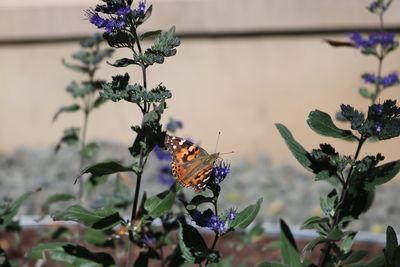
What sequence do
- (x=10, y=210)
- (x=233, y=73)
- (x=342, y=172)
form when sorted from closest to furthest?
(x=342, y=172), (x=10, y=210), (x=233, y=73)

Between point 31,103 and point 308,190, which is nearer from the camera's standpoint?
point 308,190

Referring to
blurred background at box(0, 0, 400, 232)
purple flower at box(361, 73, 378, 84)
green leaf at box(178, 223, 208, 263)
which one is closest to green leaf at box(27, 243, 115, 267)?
green leaf at box(178, 223, 208, 263)

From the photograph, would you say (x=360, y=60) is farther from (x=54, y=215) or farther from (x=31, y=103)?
(x=54, y=215)

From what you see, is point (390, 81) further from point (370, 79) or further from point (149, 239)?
point (149, 239)

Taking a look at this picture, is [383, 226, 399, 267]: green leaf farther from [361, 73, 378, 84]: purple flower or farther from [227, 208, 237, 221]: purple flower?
[361, 73, 378, 84]: purple flower

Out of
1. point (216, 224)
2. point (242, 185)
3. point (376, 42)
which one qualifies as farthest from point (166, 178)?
point (242, 185)

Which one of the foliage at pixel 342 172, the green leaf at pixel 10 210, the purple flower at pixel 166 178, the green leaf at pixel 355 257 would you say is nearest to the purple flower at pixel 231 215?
the foliage at pixel 342 172

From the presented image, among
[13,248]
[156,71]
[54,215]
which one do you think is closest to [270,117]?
[156,71]
